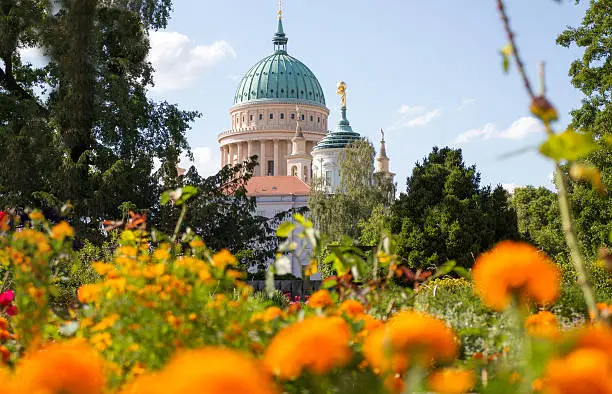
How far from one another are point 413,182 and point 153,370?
75.8 feet

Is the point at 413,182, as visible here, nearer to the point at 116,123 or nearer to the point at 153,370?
the point at 116,123

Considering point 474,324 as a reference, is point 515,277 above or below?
above

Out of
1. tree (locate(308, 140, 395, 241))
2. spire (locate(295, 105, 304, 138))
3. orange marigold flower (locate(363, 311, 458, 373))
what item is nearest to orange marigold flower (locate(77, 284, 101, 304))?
orange marigold flower (locate(363, 311, 458, 373))

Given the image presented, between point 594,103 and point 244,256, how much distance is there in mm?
10930

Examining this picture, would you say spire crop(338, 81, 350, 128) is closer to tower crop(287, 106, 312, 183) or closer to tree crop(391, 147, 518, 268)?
tower crop(287, 106, 312, 183)

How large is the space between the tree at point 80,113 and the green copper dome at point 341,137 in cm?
4497

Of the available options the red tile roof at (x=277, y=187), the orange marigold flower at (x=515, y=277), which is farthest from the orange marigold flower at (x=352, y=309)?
the red tile roof at (x=277, y=187)

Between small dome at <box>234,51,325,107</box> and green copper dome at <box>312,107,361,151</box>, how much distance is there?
62.9 ft

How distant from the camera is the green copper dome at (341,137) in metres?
66.3

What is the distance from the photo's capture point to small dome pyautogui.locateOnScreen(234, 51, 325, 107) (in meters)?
88.2

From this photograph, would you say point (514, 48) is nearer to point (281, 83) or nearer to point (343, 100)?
point (343, 100)

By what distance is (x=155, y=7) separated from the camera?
21.7m

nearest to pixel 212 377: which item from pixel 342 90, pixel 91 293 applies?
pixel 91 293

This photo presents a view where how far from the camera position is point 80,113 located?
18.8 m
